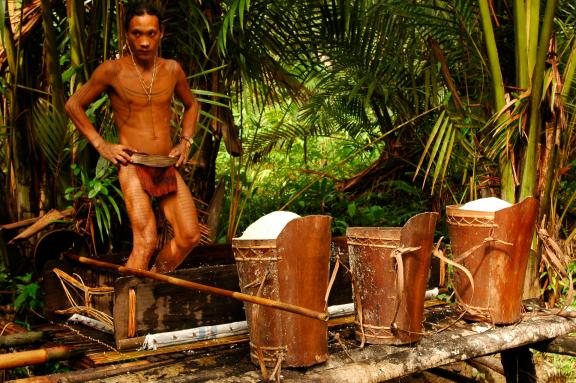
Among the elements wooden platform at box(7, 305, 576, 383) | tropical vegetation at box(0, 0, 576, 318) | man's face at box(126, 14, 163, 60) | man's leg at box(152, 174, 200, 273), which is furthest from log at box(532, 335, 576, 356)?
man's face at box(126, 14, 163, 60)

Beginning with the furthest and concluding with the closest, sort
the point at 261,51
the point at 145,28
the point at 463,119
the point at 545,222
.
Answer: the point at 261,51 < the point at 463,119 < the point at 545,222 < the point at 145,28

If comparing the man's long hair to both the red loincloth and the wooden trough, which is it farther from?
the wooden trough

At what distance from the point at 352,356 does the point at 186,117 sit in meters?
1.53

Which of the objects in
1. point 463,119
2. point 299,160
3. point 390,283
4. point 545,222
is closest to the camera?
point 390,283

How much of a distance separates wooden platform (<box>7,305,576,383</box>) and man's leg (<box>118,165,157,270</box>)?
2.02ft

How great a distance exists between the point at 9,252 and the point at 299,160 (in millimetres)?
4762

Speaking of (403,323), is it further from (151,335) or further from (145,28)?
(145,28)

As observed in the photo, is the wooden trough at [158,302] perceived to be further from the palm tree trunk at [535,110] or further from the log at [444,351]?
the palm tree trunk at [535,110]

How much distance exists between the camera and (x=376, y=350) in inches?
103

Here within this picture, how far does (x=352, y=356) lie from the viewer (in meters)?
2.55

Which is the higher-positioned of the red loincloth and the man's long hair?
the man's long hair

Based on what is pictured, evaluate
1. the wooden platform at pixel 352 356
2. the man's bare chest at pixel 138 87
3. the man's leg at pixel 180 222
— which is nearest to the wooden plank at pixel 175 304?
the wooden platform at pixel 352 356

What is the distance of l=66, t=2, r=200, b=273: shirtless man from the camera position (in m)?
3.14

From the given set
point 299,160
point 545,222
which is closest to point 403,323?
point 545,222
